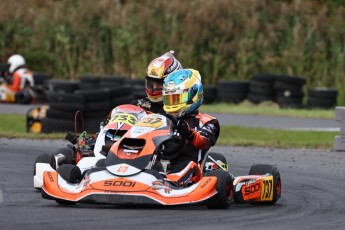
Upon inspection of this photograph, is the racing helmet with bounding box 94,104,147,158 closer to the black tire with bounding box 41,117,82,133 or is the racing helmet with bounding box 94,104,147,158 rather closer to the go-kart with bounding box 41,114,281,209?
the go-kart with bounding box 41,114,281,209

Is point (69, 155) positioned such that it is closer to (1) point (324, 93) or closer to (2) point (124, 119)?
(2) point (124, 119)

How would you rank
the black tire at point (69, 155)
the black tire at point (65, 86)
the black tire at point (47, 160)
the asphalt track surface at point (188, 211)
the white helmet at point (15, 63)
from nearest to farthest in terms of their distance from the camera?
the asphalt track surface at point (188, 211) → the black tire at point (47, 160) → the black tire at point (69, 155) → the black tire at point (65, 86) → the white helmet at point (15, 63)

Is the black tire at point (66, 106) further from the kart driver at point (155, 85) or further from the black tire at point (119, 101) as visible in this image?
the kart driver at point (155, 85)

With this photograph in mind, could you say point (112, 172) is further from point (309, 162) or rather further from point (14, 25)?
point (14, 25)

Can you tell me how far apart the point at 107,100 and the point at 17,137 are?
189 centimetres

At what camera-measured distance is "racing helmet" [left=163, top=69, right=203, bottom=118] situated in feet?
28.7

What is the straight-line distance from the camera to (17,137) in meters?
15.3

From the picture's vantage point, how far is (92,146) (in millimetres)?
9695

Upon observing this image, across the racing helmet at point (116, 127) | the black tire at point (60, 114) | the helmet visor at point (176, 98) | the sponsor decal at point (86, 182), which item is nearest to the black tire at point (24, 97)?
the black tire at point (60, 114)

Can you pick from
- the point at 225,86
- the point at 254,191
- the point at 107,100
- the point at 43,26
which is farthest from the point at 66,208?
the point at 43,26

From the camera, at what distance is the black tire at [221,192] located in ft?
26.0

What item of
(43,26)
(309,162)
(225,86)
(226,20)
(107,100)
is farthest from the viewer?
(43,26)

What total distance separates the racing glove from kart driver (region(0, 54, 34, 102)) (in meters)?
16.4

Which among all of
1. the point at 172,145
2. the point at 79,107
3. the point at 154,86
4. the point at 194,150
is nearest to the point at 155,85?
the point at 154,86
